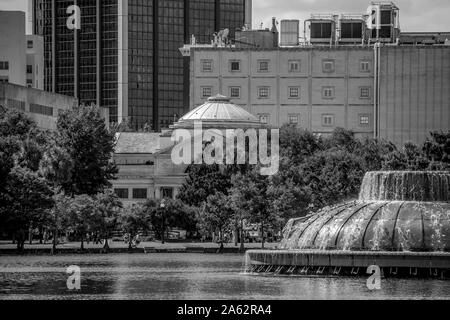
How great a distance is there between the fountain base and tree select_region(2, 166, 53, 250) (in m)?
50.9

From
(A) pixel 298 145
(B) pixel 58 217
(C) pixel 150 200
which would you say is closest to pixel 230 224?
(B) pixel 58 217

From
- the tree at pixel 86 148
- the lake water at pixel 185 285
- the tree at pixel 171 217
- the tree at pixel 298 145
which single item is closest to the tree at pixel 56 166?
the tree at pixel 86 148

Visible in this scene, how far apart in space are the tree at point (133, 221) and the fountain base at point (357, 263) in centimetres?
6467

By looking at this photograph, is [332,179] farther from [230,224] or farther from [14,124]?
[14,124]

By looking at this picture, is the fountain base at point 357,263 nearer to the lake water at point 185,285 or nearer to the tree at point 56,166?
A: the lake water at point 185,285

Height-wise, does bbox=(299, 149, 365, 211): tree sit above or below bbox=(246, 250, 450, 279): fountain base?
above

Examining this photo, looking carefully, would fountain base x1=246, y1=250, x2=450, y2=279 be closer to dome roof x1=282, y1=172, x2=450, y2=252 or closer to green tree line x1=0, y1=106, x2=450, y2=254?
dome roof x1=282, y1=172, x2=450, y2=252

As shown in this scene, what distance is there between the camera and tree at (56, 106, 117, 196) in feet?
570

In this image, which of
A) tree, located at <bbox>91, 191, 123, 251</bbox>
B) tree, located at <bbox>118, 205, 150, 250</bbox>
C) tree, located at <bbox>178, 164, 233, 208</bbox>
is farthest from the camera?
tree, located at <bbox>178, 164, 233, 208</bbox>

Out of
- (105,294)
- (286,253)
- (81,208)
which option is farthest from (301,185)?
(105,294)

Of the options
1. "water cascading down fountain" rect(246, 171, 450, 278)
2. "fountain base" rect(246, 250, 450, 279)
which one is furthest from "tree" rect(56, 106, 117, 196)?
"fountain base" rect(246, 250, 450, 279)

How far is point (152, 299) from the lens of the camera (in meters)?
69.3

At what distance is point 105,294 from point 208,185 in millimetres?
101184
